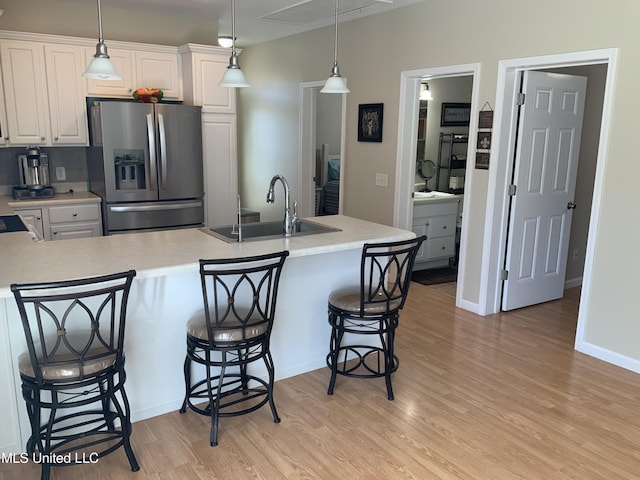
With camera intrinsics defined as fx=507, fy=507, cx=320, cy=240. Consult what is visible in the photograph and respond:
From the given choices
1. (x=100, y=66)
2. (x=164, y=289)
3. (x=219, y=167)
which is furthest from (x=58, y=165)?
(x=164, y=289)

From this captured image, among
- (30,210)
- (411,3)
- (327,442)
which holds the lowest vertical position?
(327,442)

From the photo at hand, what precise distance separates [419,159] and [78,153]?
3.87 meters

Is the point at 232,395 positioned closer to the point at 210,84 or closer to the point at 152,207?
the point at 152,207

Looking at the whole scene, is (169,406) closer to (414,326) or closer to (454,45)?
(414,326)

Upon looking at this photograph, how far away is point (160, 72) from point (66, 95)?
92cm

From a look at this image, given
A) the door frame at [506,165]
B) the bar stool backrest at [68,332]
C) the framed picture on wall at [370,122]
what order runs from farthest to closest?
the framed picture on wall at [370,122] → the door frame at [506,165] → the bar stool backrest at [68,332]

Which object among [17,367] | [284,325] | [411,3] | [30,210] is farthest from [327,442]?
[411,3]

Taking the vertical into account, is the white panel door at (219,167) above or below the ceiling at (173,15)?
below

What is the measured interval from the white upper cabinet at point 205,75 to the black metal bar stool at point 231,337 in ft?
9.40

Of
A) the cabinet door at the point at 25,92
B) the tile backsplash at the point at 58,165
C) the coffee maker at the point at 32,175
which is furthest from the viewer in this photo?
the tile backsplash at the point at 58,165

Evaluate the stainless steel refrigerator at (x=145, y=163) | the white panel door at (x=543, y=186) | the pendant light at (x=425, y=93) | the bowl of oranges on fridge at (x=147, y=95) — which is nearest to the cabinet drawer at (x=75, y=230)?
the stainless steel refrigerator at (x=145, y=163)

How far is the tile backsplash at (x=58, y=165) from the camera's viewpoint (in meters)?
4.72

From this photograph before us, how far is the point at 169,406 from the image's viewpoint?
2.79m

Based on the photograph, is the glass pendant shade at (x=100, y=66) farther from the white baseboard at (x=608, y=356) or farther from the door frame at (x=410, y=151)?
the white baseboard at (x=608, y=356)
